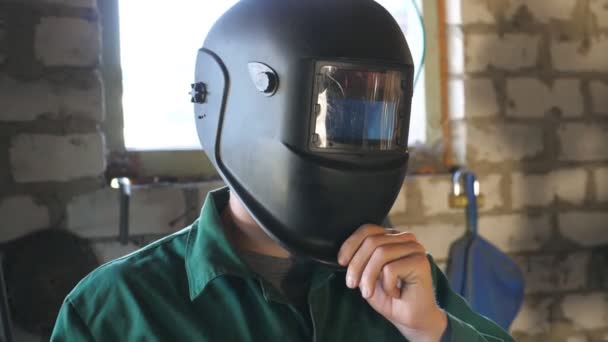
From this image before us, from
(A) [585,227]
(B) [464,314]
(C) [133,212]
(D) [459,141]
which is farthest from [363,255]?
(A) [585,227]

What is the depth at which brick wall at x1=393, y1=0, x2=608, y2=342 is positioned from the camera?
1740mm

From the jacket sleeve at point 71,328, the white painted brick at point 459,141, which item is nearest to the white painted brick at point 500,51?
the white painted brick at point 459,141

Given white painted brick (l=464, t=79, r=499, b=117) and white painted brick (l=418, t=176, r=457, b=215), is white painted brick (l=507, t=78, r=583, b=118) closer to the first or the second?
white painted brick (l=464, t=79, r=499, b=117)

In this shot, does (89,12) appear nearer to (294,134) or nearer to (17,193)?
(17,193)

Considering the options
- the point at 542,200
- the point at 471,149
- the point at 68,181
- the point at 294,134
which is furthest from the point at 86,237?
the point at 542,200

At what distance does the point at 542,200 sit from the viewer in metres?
1.81

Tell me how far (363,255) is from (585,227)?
1297 millimetres

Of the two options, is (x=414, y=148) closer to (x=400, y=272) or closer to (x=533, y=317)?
(x=533, y=317)

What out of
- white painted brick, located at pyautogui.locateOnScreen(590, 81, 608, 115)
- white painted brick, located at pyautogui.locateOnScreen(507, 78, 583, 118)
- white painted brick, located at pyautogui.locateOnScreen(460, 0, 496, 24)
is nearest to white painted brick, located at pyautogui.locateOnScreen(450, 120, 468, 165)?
white painted brick, located at pyautogui.locateOnScreen(507, 78, 583, 118)

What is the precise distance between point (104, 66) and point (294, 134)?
858 millimetres

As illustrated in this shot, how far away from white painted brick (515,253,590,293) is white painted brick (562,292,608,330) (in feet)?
0.12

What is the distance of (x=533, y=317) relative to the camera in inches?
71.2

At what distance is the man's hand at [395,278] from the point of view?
0.78 metres

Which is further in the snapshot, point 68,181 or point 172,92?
point 172,92
